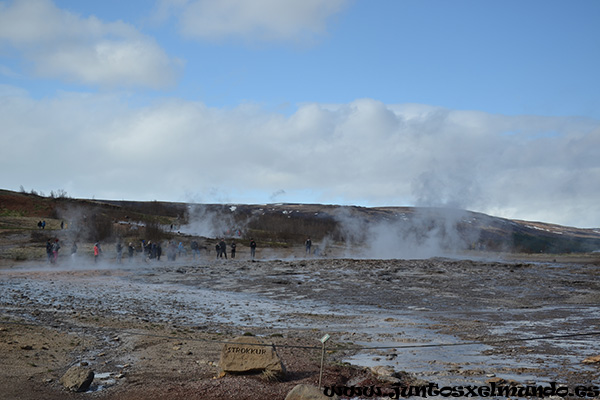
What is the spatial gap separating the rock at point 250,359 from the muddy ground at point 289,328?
209 mm

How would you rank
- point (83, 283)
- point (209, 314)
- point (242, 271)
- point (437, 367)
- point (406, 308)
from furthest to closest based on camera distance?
point (242, 271), point (83, 283), point (406, 308), point (209, 314), point (437, 367)

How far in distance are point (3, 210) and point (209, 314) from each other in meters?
47.8

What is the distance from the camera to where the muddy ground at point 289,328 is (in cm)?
909

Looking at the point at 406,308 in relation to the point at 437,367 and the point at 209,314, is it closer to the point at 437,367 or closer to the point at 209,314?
the point at 209,314

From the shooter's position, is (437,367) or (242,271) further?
(242,271)

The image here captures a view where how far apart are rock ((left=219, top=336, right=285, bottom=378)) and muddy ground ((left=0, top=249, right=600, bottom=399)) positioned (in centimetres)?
21

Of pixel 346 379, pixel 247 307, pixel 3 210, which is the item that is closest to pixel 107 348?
pixel 346 379

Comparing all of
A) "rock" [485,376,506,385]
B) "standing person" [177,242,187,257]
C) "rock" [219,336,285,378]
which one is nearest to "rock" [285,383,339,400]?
"rock" [219,336,285,378]

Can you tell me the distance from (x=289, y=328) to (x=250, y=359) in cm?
534

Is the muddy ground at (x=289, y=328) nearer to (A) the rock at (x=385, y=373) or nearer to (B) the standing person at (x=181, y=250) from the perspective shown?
(A) the rock at (x=385, y=373)

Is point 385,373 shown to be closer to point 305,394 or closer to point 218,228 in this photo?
point 305,394

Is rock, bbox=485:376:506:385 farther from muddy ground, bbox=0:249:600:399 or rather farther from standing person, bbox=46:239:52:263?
standing person, bbox=46:239:52:263

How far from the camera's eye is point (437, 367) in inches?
388

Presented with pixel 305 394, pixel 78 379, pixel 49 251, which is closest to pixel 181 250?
pixel 49 251
